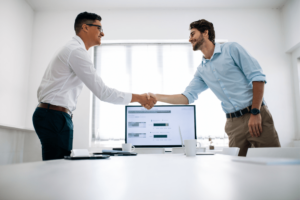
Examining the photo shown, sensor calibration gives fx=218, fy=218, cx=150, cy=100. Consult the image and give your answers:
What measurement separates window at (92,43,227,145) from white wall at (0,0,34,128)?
1.13 m

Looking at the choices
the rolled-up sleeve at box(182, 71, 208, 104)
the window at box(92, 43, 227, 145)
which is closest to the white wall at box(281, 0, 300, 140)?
the window at box(92, 43, 227, 145)

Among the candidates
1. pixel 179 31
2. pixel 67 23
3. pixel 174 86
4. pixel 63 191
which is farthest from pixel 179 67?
pixel 63 191

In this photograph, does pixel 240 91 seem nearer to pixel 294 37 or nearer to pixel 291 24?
pixel 294 37

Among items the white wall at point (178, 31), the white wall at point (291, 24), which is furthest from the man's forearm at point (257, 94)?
the white wall at point (291, 24)

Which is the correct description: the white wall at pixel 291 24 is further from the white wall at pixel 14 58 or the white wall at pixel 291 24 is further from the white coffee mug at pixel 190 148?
the white wall at pixel 14 58

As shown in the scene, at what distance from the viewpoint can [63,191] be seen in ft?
0.62

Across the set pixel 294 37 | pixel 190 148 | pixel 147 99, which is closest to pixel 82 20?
pixel 147 99

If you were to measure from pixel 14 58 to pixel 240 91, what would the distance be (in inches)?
127

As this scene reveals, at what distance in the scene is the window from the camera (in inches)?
145

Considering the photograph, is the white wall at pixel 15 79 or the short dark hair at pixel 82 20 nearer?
the short dark hair at pixel 82 20

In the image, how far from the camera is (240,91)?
1708 millimetres

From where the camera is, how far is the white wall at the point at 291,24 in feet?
11.0

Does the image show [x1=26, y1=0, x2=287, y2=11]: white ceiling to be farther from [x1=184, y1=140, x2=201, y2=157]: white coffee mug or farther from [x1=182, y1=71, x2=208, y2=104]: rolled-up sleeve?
[x1=184, y1=140, x2=201, y2=157]: white coffee mug

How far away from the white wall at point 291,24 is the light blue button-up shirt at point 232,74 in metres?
2.26
